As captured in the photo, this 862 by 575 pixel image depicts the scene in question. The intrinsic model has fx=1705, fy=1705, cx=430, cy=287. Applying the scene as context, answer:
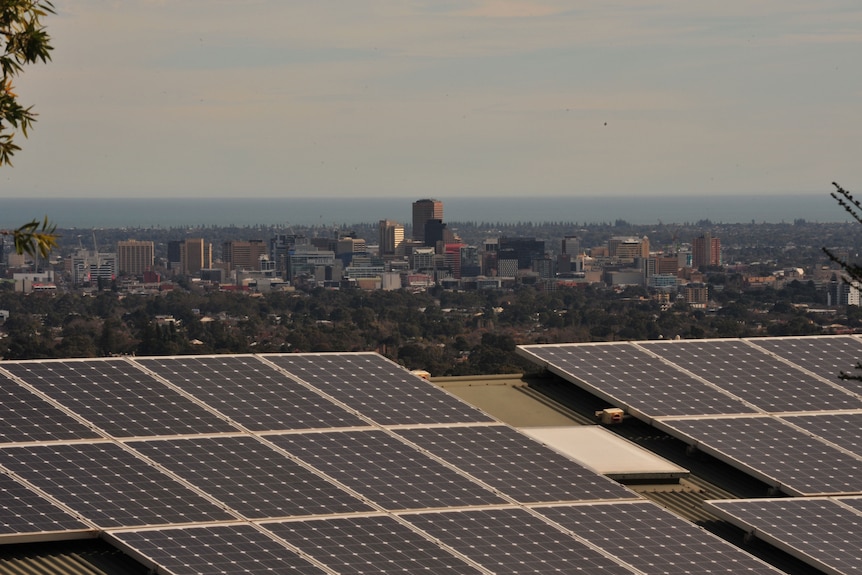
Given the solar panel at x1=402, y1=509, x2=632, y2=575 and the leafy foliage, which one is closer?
the leafy foliage

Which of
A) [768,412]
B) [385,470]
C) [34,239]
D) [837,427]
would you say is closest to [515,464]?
[385,470]

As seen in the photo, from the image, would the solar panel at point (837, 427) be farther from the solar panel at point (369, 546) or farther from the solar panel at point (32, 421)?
the solar panel at point (32, 421)

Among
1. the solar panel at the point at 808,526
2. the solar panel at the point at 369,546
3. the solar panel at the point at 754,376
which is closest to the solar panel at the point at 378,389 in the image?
the solar panel at the point at 369,546

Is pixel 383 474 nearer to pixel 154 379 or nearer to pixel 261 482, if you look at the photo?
pixel 261 482

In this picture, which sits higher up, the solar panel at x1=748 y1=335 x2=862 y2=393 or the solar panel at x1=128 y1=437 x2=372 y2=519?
the solar panel at x1=748 y1=335 x2=862 y2=393

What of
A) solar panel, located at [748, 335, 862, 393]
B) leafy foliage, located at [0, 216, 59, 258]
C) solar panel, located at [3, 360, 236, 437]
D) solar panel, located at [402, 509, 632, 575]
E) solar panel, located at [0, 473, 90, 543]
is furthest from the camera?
solar panel, located at [748, 335, 862, 393]

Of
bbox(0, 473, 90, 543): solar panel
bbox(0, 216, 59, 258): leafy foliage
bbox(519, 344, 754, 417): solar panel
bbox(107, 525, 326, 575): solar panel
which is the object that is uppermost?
bbox(0, 216, 59, 258): leafy foliage

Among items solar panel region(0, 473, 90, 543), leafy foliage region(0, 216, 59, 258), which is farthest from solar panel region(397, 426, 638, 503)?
leafy foliage region(0, 216, 59, 258)

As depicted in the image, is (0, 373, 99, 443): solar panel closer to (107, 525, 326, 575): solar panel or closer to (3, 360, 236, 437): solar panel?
(3, 360, 236, 437): solar panel
